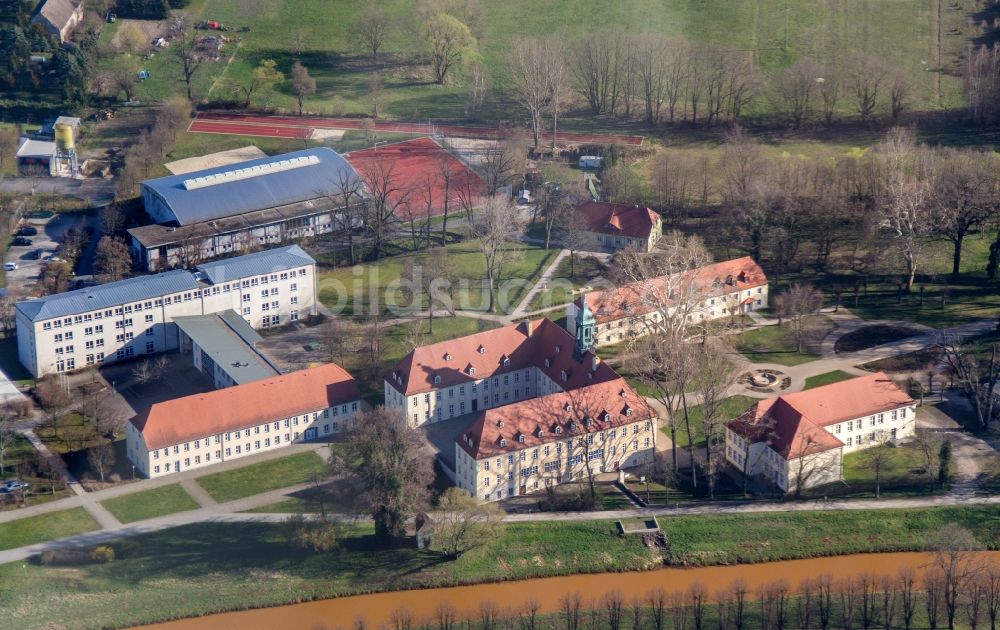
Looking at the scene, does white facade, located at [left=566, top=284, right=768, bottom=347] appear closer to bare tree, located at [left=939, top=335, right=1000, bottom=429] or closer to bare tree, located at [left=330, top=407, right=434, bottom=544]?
bare tree, located at [left=939, top=335, right=1000, bottom=429]

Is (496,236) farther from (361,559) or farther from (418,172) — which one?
(361,559)

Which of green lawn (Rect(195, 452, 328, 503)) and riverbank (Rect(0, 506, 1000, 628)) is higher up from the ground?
green lawn (Rect(195, 452, 328, 503))

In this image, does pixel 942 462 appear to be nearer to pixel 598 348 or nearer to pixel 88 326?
pixel 598 348

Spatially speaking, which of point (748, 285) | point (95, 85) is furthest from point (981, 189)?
point (95, 85)

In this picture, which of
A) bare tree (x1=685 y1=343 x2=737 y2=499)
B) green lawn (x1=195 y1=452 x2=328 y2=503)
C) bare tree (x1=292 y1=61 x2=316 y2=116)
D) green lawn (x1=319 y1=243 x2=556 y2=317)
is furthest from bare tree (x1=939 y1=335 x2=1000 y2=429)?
bare tree (x1=292 y1=61 x2=316 y2=116)

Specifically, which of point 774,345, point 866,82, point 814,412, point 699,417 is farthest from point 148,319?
point 866,82

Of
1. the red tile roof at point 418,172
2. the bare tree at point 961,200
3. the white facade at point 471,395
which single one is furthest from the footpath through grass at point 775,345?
the red tile roof at point 418,172

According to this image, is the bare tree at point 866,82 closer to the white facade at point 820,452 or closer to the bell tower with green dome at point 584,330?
the white facade at point 820,452
